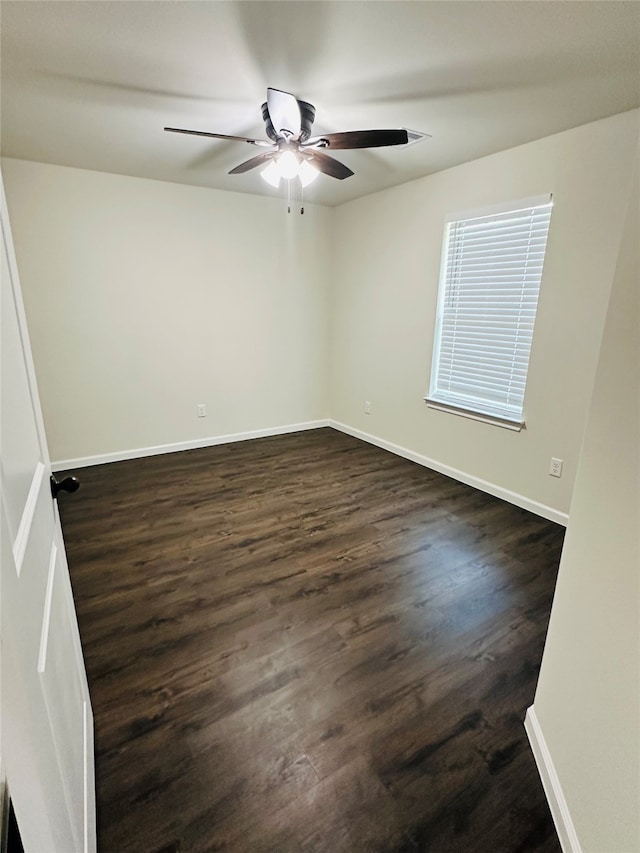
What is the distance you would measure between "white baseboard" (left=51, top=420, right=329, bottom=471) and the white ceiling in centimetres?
241

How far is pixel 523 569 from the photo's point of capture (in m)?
2.37

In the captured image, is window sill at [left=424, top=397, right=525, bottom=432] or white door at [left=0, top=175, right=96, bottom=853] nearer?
white door at [left=0, top=175, right=96, bottom=853]

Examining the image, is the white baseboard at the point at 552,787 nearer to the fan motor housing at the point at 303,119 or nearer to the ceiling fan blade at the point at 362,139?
the ceiling fan blade at the point at 362,139

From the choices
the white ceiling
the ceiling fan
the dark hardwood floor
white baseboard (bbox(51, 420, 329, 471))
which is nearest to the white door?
the dark hardwood floor

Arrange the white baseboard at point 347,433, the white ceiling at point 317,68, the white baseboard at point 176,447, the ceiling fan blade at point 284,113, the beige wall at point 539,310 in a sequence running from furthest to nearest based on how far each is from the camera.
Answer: the white baseboard at point 176,447 → the white baseboard at point 347,433 → the beige wall at point 539,310 → the ceiling fan blade at point 284,113 → the white ceiling at point 317,68

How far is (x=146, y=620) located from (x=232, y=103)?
8.65ft

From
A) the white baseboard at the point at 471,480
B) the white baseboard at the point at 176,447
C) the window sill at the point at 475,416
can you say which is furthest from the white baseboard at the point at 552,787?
the white baseboard at the point at 176,447

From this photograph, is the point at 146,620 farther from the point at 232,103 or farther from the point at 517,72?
the point at 517,72

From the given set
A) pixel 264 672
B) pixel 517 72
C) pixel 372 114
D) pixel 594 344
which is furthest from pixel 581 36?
pixel 264 672

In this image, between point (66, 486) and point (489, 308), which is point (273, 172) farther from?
point (66, 486)

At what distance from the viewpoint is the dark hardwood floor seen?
1.21 meters

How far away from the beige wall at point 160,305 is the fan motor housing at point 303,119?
186cm

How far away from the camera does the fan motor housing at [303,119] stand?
6.81 ft

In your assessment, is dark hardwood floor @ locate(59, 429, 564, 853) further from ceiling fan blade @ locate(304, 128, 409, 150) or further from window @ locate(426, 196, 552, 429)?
ceiling fan blade @ locate(304, 128, 409, 150)
